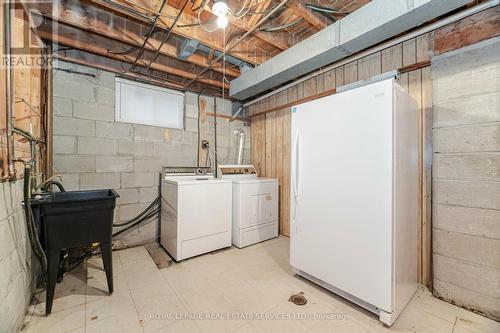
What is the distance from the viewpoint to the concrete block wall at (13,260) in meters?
1.24

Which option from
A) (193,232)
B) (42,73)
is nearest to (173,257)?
(193,232)

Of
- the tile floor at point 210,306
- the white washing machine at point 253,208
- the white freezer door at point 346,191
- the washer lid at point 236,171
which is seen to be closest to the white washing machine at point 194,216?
the white washing machine at point 253,208

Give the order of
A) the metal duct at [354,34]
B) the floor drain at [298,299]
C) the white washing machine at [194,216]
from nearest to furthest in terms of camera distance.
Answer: the metal duct at [354,34] < the floor drain at [298,299] < the white washing machine at [194,216]

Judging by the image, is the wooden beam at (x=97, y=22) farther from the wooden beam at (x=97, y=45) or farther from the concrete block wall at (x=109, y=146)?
the concrete block wall at (x=109, y=146)

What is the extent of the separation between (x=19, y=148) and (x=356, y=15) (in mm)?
2856

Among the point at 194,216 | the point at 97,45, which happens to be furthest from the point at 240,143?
the point at 97,45

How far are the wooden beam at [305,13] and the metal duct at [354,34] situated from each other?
10 cm

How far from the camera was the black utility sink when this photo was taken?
1606 millimetres

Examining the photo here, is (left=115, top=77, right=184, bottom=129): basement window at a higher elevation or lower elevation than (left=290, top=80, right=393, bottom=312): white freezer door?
higher

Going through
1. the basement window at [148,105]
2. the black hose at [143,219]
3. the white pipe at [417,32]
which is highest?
the white pipe at [417,32]

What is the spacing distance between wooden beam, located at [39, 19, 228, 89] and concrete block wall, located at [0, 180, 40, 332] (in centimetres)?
159

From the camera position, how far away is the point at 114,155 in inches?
109

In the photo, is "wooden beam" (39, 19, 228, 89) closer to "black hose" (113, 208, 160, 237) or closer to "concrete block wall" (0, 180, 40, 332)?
"concrete block wall" (0, 180, 40, 332)

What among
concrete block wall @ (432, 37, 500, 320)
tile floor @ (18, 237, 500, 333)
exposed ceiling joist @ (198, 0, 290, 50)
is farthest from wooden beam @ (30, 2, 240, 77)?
concrete block wall @ (432, 37, 500, 320)
